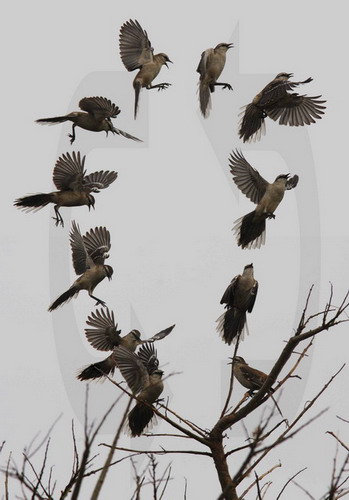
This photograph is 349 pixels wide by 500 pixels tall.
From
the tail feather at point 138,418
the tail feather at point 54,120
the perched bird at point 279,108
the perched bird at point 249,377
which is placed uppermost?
the perched bird at point 279,108

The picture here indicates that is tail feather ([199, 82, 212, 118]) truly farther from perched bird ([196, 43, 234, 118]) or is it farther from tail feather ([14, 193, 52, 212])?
tail feather ([14, 193, 52, 212])

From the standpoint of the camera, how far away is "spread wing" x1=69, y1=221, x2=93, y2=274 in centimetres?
645

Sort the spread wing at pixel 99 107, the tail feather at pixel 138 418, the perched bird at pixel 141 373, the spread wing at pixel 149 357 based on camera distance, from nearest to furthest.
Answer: the perched bird at pixel 141 373
the spread wing at pixel 149 357
the tail feather at pixel 138 418
the spread wing at pixel 99 107

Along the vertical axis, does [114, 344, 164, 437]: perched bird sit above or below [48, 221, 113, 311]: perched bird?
below

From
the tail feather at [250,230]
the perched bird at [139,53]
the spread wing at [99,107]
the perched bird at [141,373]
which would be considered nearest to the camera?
the perched bird at [141,373]

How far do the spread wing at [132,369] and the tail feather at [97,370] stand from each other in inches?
22.1

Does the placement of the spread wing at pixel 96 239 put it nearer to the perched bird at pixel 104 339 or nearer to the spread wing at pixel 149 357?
the perched bird at pixel 104 339

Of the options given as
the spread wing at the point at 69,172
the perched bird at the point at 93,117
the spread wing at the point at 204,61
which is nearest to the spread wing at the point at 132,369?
the spread wing at the point at 69,172

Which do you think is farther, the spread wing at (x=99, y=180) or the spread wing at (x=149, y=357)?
the spread wing at (x=99, y=180)

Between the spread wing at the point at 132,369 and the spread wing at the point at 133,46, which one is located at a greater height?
the spread wing at the point at 133,46

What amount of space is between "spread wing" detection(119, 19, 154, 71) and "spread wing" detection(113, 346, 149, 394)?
2.46m

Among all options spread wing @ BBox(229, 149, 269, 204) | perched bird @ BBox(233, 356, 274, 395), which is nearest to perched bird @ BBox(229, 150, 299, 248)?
spread wing @ BBox(229, 149, 269, 204)

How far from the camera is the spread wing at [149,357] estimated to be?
17.7 ft

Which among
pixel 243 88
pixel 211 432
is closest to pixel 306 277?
pixel 243 88
